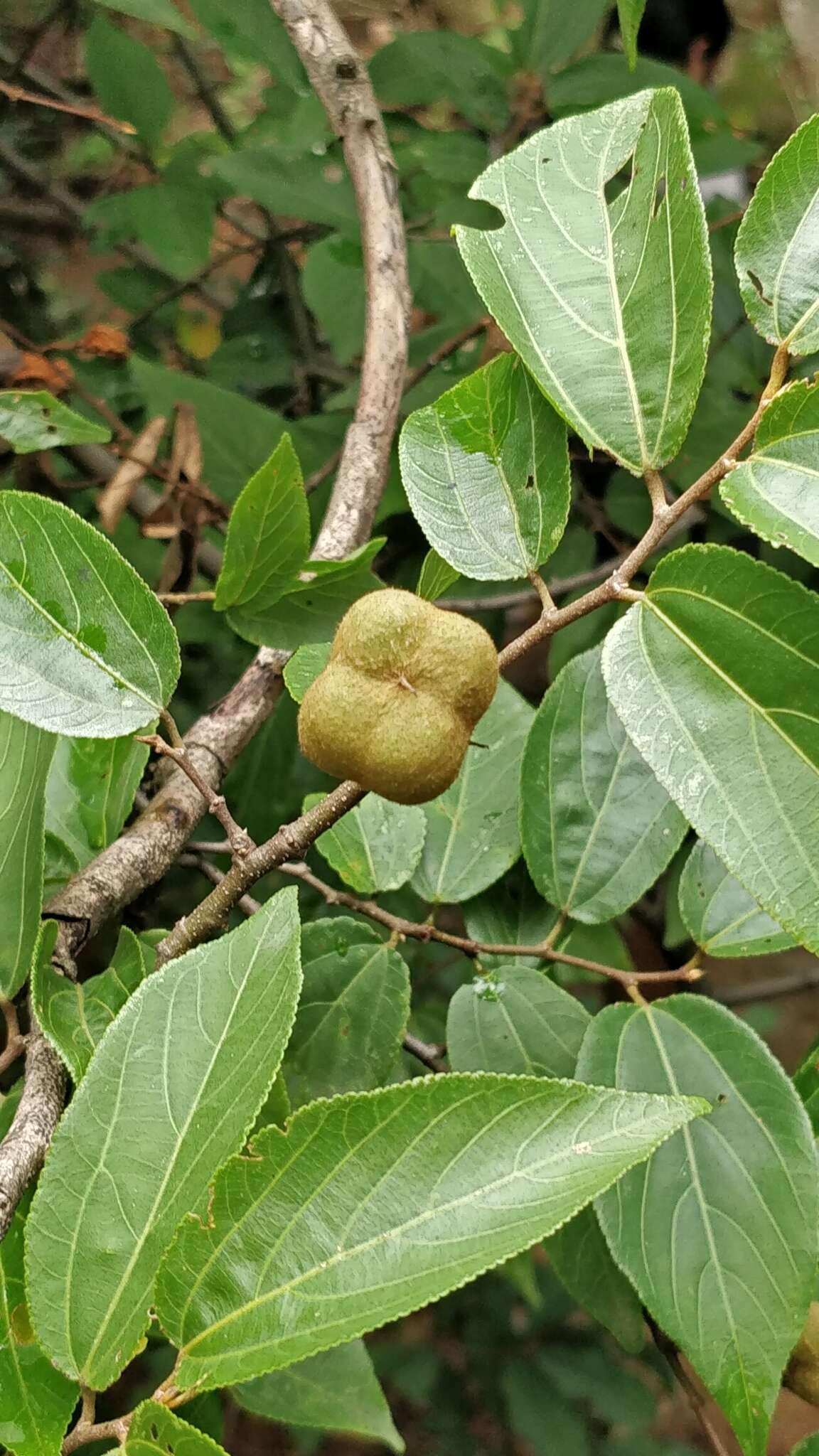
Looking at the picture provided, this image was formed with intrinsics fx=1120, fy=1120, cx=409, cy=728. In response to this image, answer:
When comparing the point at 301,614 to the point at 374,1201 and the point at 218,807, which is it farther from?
the point at 374,1201

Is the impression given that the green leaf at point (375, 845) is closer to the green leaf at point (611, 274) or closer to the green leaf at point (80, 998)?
the green leaf at point (80, 998)

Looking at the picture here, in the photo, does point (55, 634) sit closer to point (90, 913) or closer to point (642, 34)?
point (90, 913)

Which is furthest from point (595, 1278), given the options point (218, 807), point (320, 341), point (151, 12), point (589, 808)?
point (320, 341)

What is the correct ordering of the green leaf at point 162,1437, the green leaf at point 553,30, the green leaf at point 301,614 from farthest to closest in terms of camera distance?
1. the green leaf at point 553,30
2. the green leaf at point 301,614
3. the green leaf at point 162,1437

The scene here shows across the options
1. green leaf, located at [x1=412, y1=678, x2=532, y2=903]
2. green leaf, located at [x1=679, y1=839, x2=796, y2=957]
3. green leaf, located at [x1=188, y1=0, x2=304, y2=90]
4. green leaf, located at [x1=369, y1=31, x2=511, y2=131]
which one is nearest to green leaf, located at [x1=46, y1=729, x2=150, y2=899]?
green leaf, located at [x1=412, y1=678, x2=532, y2=903]

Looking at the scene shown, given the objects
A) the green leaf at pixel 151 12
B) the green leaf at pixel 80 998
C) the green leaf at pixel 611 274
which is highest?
the green leaf at pixel 151 12

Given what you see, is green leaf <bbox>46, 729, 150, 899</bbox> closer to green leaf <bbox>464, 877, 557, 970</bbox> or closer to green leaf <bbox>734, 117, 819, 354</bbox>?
green leaf <bbox>464, 877, 557, 970</bbox>

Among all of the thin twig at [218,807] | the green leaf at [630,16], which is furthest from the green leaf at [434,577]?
the green leaf at [630,16]
